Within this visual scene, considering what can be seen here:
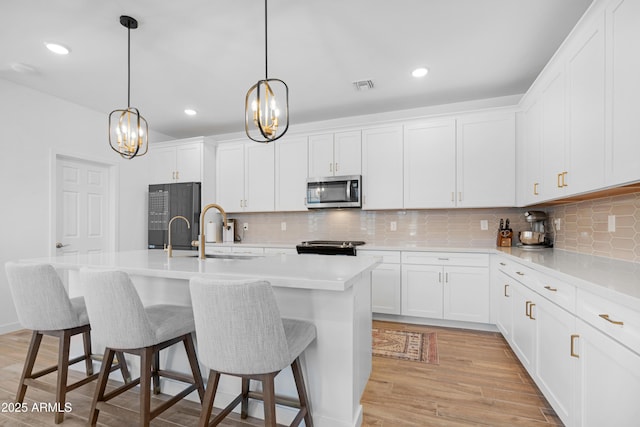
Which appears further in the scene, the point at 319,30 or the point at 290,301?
the point at 319,30

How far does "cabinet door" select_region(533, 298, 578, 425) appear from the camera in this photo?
62.5 inches

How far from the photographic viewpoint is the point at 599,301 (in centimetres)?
133

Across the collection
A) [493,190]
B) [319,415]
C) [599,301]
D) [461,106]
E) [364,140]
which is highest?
[461,106]

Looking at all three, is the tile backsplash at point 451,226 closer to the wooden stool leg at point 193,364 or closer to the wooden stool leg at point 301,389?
the wooden stool leg at point 301,389

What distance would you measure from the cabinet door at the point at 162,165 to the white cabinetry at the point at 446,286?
3.65m

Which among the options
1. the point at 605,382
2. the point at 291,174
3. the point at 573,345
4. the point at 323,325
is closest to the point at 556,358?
the point at 573,345

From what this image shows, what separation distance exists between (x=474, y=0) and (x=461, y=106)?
6.41 ft

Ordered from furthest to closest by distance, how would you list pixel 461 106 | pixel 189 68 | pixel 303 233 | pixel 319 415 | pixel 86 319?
pixel 303 233, pixel 461 106, pixel 189 68, pixel 86 319, pixel 319 415

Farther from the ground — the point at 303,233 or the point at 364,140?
the point at 364,140

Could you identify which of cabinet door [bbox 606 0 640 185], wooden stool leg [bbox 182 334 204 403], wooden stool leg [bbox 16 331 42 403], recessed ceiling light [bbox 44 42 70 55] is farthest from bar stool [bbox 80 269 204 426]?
cabinet door [bbox 606 0 640 185]

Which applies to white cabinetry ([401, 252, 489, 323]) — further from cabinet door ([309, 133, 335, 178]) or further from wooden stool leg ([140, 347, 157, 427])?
wooden stool leg ([140, 347, 157, 427])

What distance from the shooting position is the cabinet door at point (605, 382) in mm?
1134

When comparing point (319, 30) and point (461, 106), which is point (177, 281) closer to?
point (319, 30)

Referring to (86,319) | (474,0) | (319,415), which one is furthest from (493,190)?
(86,319)
